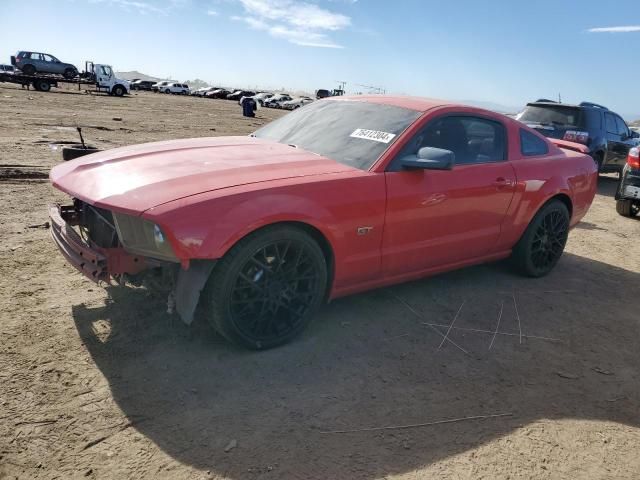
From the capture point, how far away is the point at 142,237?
269 centimetres

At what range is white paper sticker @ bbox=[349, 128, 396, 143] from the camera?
3.50m

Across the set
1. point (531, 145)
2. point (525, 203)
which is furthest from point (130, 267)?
point (531, 145)

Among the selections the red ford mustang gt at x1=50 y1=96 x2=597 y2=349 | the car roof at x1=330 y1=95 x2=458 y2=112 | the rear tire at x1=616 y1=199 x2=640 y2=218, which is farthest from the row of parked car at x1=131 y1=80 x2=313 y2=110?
the red ford mustang gt at x1=50 y1=96 x2=597 y2=349

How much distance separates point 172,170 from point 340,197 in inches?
40.5

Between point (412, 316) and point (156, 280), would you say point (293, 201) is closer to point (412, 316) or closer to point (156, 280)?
point (156, 280)

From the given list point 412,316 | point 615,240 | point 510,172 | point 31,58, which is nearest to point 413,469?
point 412,316

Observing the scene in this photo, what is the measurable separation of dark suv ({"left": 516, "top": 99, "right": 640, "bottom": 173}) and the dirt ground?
6.36m

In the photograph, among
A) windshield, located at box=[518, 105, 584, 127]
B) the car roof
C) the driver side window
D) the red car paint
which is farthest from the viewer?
windshield, located at box=[518, 105, 584, 127]

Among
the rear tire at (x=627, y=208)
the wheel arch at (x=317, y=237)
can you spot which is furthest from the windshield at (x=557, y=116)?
the wheel arch at (x=317, y=237)

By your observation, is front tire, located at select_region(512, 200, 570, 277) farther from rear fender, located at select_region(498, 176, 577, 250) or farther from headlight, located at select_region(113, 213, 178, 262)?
headlight, located at select_region(113, 213, 178, 262)

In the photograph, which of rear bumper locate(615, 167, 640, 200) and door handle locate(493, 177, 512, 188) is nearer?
door handle locate(493, 177, 512, 188)

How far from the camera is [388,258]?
3459 millimetres

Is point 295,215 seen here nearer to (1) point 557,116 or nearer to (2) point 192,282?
(2) point 192,282

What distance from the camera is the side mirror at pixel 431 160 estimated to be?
128 inches
